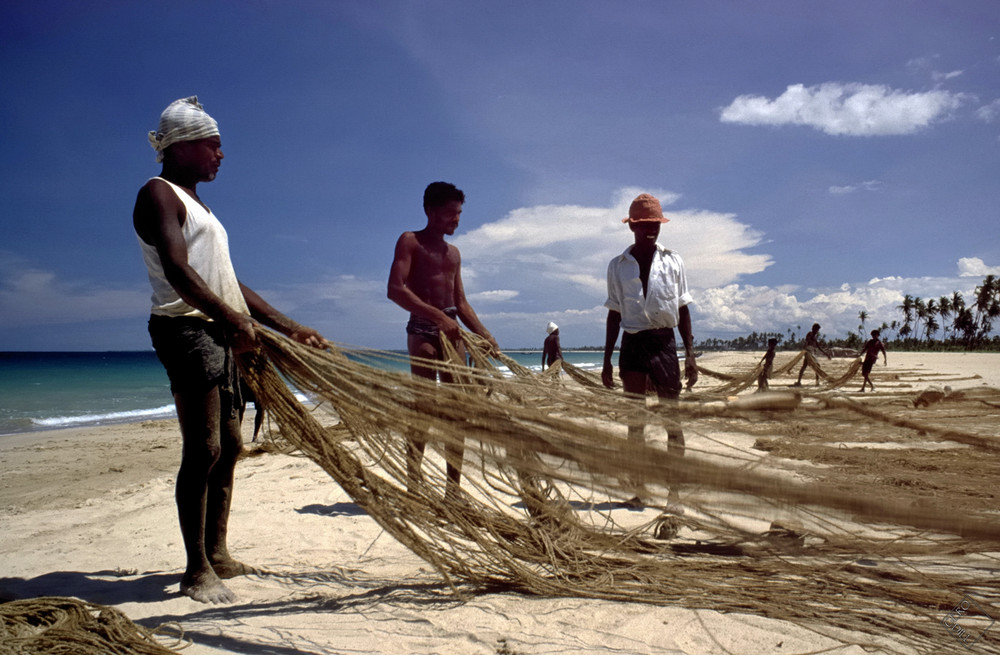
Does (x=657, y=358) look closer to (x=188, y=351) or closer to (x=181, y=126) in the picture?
(x=188, y=351)

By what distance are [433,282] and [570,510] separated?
5.79ft

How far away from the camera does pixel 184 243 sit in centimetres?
222

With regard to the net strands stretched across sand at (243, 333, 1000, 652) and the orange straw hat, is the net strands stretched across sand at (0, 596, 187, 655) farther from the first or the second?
the orange straw hat

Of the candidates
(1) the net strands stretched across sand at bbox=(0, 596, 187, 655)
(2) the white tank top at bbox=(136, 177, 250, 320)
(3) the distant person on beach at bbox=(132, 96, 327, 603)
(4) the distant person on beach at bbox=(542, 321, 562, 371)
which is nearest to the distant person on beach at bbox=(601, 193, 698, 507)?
(3) the distant person on beach at bbox=(132, 96, 327, 603)

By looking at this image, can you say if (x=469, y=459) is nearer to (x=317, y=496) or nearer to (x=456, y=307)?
(x=456, y=307)

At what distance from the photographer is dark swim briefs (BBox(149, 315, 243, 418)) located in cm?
227

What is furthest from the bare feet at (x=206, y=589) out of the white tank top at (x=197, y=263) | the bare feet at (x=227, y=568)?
the white tank top at (x=197, y=263)

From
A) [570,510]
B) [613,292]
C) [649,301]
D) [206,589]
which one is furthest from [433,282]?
[206,589]

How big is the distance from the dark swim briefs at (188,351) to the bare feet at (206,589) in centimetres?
80

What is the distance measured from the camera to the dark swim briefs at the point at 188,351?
2.27 metres

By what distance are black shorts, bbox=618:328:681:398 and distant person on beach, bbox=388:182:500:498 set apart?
99 cm

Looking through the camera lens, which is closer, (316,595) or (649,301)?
(316,595)

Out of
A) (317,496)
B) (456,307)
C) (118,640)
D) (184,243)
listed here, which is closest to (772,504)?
(118,640)

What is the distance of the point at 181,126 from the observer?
2375 mm
